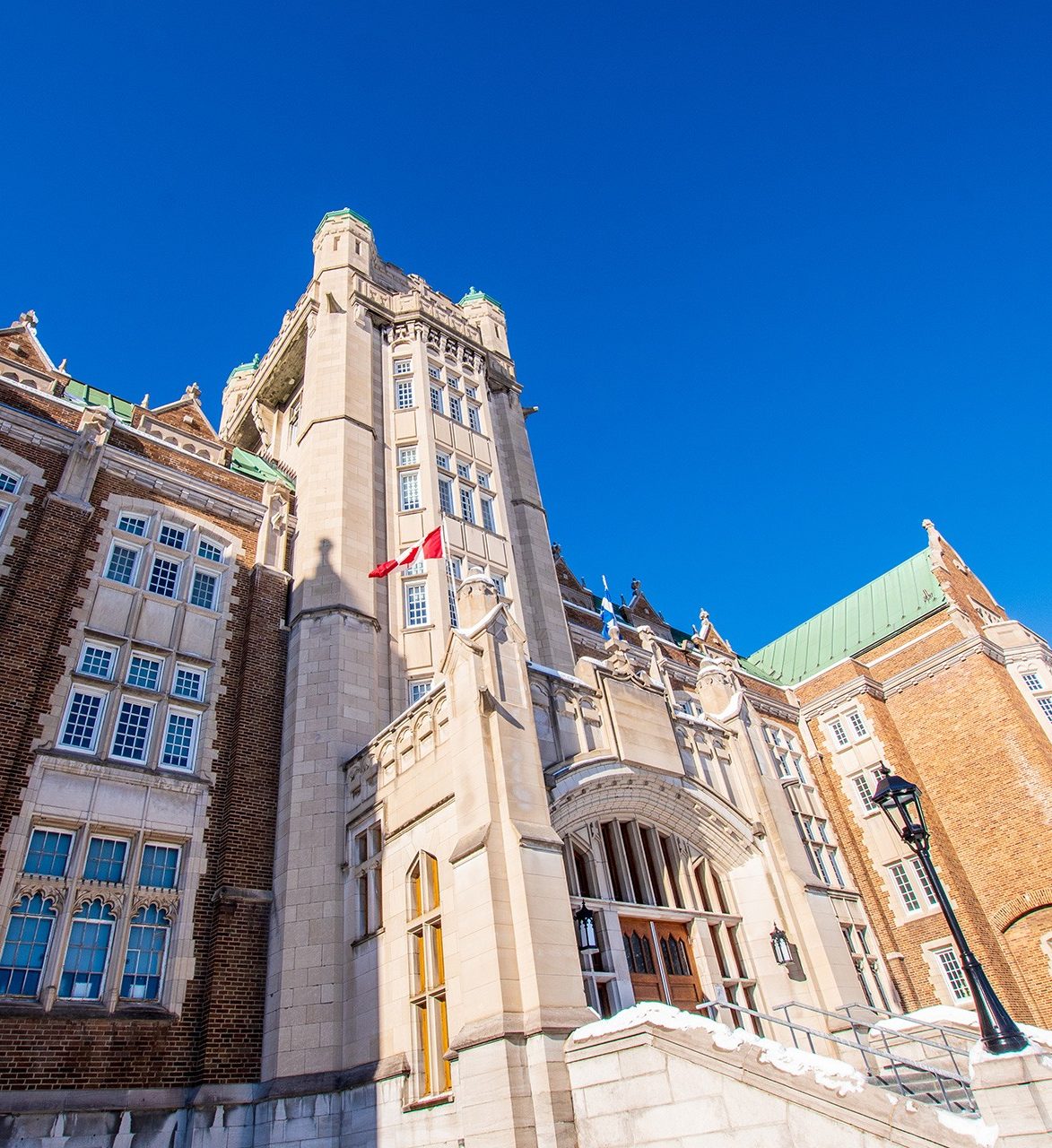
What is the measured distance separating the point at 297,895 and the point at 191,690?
5548 mm

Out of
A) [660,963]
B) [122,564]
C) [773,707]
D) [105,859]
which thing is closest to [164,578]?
[122,564]

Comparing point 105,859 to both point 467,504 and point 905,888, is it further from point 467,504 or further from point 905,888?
point 905,888

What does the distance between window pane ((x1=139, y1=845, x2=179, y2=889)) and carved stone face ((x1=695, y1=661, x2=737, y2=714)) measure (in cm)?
1338

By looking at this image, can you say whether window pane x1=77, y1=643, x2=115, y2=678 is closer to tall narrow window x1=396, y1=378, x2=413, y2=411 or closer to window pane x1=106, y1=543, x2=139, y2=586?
window pane x1=106, y1=543, x2=139, y2=586

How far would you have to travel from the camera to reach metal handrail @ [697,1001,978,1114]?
11.1m

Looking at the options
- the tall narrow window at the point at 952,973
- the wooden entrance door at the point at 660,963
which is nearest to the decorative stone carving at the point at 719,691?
the wooden entrance door at the point at 660,963

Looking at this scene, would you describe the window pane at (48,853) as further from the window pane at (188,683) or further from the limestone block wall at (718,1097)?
the limestone block wall at (718,1097)

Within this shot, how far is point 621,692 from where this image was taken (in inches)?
699

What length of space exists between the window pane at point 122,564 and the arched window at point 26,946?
7.50m

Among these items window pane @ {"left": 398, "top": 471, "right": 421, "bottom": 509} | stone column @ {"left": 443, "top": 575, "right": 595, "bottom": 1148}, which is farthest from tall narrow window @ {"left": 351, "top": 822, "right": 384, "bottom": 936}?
window pane @ {"left": 398, "top": 471, "right": 421, "bottom": 509}

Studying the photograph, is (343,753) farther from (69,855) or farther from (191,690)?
(69,855)

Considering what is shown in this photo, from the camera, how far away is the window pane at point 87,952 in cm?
1368

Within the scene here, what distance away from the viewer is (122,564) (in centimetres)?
1922

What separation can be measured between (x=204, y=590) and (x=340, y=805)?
6.97m
